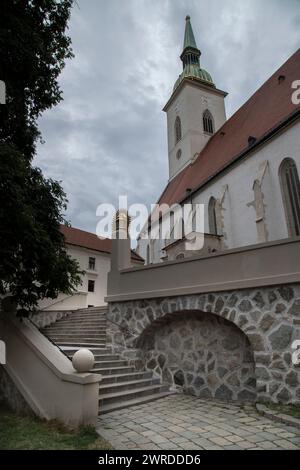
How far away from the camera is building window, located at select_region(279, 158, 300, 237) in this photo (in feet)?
41.7

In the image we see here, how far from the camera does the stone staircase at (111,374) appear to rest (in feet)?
18.4

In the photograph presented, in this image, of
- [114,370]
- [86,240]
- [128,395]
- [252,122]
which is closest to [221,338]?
[128,395]

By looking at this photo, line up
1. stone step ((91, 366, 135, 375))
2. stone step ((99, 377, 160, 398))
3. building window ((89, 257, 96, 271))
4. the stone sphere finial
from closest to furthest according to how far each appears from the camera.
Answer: the stone sphere finial, stone step ((99, 377, 160, 398)), stone step ((91, 366, 135, 375)), building window ((89, 257, 96, 271))

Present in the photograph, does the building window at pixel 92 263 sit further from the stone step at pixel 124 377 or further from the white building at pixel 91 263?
the stone step at pixel 124 377

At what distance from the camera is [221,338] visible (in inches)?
244

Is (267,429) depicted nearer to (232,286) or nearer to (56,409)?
(232,286)

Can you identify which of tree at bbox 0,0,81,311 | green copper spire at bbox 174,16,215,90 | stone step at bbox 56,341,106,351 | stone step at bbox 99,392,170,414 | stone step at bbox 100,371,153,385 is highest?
green copper spire at bbox 174,16,215,90

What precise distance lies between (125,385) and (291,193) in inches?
421

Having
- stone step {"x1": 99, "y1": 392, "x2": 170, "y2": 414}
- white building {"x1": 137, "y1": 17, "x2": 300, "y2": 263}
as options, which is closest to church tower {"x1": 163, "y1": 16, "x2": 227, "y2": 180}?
white building {"x1": 137, "y1": 17, "x2": 300, "y2": 263}

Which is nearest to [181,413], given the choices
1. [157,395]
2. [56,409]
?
[157,395]

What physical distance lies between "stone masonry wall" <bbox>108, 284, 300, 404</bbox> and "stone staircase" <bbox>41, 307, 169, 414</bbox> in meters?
0.40

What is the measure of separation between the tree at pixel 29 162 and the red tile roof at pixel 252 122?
390 inches
